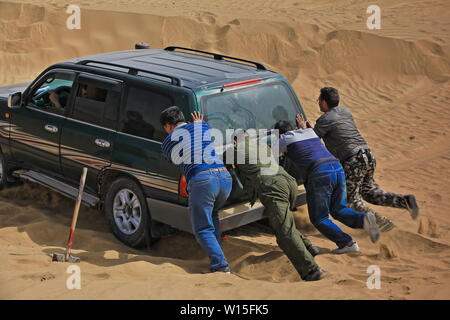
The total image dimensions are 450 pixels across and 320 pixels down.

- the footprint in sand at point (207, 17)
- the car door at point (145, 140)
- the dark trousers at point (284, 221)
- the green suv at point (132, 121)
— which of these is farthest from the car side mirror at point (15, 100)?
the footprint in sand at point (207, 17)

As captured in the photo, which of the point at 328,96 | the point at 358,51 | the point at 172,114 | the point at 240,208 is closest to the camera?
the point at 172,114

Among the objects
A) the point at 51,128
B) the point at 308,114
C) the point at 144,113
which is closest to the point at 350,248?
the point at 144,113

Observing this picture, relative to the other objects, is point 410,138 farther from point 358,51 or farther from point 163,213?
point 163,213

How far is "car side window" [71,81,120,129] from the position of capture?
7.91 m

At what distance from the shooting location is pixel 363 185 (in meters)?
8.60

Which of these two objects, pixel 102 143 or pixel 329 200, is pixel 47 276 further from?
pixel 329 200

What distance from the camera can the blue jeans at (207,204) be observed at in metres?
6.89

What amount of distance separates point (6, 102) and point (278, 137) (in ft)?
12.1

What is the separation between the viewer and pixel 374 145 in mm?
12305

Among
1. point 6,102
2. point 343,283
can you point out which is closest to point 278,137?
point 343,283

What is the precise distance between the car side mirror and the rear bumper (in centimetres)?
245

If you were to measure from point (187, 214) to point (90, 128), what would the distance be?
1693 mm

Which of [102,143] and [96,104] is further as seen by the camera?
[96,104]

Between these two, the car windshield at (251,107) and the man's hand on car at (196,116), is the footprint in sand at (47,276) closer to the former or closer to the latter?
the man's hand on car at (196,116)
